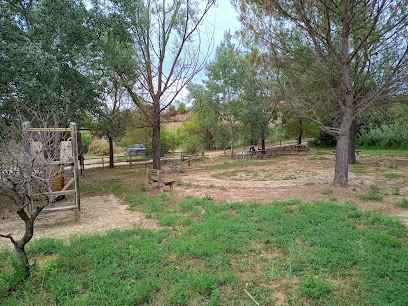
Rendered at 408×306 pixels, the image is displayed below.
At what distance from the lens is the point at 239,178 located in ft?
37.1

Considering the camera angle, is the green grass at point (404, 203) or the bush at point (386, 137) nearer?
the green grass at point (404, 203)

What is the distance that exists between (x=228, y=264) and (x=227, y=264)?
Result: 2cm

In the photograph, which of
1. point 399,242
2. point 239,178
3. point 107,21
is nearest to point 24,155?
point 399,242

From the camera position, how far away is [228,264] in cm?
372

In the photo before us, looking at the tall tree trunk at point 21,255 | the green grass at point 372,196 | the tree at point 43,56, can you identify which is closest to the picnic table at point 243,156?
the green grass at point 372,196

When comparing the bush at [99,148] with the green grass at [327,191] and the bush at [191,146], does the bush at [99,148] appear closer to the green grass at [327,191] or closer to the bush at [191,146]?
the bush at [191,146]

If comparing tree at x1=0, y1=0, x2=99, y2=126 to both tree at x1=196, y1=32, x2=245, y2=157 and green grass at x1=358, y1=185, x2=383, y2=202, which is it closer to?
green grass at x1=358, y1=185, x2=383, y2=202

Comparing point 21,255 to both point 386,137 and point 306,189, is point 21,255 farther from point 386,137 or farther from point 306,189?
point 386,137

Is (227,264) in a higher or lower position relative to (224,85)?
lower

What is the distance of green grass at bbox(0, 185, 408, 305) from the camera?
3.04 meters

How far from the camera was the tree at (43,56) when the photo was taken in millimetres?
6672

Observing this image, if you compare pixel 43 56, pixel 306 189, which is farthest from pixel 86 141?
pixel 306 189

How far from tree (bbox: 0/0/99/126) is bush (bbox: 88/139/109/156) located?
83.2ft

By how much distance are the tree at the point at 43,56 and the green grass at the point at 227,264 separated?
4428 millimetres
